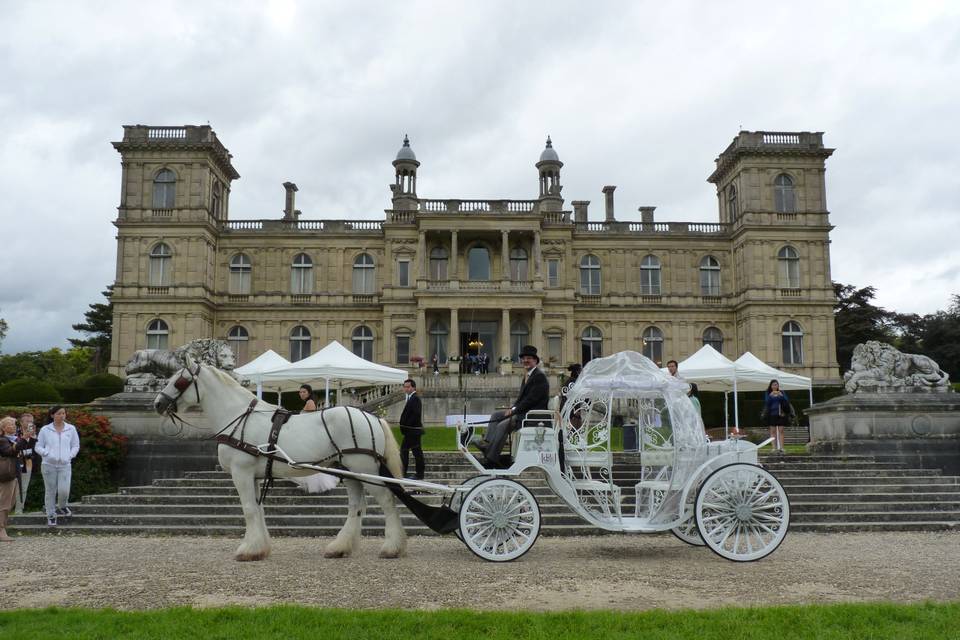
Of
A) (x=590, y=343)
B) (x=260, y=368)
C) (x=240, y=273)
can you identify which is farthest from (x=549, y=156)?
(x=260, y=368)

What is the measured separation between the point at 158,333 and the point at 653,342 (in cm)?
2555

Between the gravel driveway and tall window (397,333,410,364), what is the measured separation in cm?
3060

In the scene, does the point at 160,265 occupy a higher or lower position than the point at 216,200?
lower

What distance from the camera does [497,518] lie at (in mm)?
7688

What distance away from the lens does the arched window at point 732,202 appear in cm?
4231

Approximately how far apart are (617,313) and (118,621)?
38.2 metres

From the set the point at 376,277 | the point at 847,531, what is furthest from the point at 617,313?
the point at 847,531

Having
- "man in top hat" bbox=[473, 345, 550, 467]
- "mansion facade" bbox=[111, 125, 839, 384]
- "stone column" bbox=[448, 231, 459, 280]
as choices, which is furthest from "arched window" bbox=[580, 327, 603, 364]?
"man in top hat" bbox=[473, 345, 550, 467]

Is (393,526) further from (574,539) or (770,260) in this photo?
(770,260)

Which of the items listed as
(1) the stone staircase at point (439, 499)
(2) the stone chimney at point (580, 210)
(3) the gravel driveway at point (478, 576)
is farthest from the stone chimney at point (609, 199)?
(3) the gravel driveway at point (478, 576)

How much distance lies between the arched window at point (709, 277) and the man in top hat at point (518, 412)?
36219mm

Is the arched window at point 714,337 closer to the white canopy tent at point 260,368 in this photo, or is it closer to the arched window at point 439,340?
the arched window at point 439,340

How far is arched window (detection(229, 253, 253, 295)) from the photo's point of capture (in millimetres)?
41562

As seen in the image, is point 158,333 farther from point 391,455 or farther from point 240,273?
point 391,455
